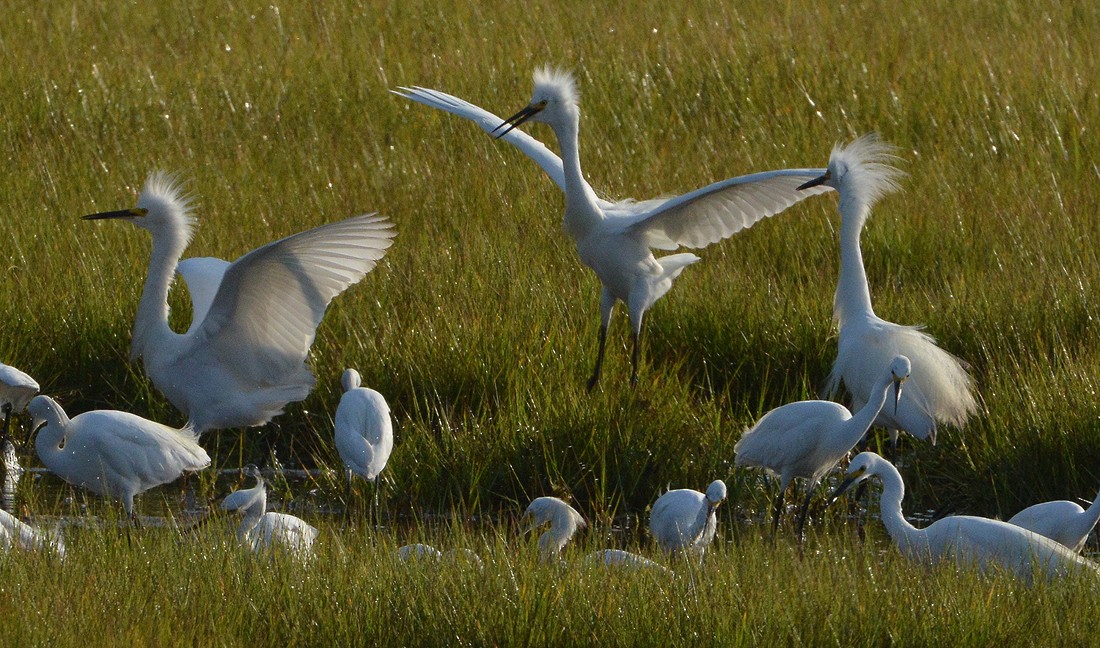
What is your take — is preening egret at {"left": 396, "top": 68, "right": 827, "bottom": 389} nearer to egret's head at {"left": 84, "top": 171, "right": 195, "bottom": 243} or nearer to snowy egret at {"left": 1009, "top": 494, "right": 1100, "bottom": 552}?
egret's head at {"left": 84, "top": 171, "right": 195, "bottom": 243}

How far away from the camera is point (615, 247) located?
20.6 ft

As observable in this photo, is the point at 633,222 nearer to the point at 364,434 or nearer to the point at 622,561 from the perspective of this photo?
the point at 364,434

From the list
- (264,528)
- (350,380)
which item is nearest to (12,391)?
(350,380)

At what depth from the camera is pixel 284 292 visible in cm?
516

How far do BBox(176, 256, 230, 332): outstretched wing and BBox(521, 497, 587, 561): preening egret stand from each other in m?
1.96

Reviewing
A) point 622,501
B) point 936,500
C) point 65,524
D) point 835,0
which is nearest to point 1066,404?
point 936,500

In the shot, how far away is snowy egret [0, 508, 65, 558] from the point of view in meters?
3.71

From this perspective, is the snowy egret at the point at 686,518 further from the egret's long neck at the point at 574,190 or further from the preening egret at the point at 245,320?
the egret's long neck at the point at 574,190

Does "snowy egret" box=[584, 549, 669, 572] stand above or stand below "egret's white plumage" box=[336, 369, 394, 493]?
above

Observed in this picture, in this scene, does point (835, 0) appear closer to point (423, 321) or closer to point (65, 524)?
point (423, 321)

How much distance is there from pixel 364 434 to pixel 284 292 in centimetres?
71

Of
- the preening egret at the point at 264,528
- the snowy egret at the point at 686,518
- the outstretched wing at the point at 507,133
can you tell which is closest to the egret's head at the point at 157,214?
the preening egret at the point at 264,528

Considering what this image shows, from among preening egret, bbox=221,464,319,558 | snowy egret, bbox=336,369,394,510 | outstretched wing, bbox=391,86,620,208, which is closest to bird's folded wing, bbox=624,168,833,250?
outstretched wing, bbox=391,86,620,208

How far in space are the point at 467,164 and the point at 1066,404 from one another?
421 centimetres
